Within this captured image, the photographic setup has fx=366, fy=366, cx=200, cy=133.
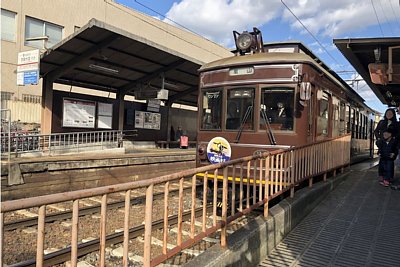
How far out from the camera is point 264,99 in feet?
22.9

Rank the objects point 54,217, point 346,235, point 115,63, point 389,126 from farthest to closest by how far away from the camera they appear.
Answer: point 115,63 → point 389,126 → point 54,217 → point 346,235

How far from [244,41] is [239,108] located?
5.64ft

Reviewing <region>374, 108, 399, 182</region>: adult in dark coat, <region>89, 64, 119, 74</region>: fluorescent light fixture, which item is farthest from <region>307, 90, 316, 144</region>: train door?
<region>89, 64, 119, 74</region>: fluorescent light fixture

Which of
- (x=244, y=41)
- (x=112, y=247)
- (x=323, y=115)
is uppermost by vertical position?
(x=244, y=41)

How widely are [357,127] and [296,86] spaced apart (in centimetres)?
786

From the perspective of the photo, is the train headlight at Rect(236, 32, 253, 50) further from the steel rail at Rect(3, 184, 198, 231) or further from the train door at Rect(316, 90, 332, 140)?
the steel rail at Rect(3, 184, 198, 231)

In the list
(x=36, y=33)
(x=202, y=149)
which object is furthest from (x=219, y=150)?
(x=36, y=33)

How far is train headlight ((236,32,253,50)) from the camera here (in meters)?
8.02

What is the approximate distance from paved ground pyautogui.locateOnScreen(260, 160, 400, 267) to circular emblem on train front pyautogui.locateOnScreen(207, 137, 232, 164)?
1850mm

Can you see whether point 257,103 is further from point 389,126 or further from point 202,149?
point 389,126

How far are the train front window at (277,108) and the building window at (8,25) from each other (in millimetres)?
21757

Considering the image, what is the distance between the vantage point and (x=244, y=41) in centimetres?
805

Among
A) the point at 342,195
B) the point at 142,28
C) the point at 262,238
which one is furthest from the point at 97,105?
the point at 142,28

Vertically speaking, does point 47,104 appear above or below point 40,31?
below
